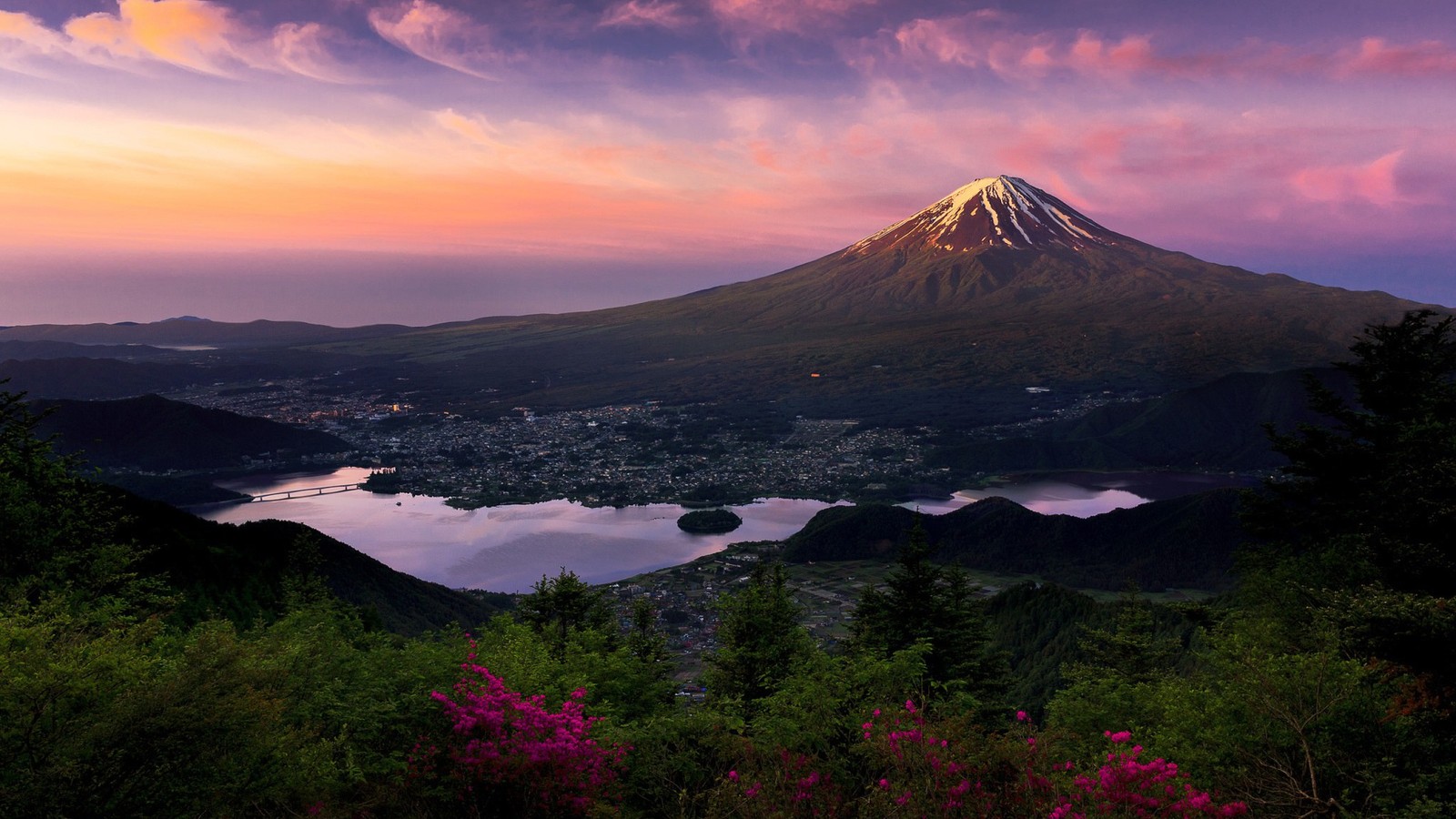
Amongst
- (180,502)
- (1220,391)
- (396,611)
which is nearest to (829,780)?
(396,611)

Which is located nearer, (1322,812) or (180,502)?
(1322,812)

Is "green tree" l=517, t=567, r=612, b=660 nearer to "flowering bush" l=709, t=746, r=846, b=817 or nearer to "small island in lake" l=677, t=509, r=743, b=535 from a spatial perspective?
"flowering bush" l=709, t=746, r=846, b=817

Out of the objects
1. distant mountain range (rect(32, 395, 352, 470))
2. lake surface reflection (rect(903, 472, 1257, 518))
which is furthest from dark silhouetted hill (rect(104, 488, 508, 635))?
distant mountain range (rect(32, 395, 352, 470))

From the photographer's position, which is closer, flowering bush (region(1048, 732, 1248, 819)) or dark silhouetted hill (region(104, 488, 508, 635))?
flowering bush (region(1048, 732, 1248, 819))

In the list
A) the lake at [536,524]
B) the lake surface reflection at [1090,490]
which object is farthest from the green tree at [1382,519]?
the lake surface reflection at [1090,490]

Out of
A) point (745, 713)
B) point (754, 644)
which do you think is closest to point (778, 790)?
point (745, 713)

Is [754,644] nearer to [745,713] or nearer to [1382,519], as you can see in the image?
[745,713]

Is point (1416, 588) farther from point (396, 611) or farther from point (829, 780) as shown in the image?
point (396, 611)
